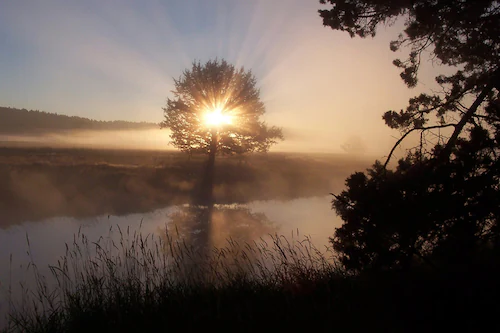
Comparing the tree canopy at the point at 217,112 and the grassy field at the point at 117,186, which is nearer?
the grassy field at the point at 117,186

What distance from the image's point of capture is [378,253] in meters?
4.58

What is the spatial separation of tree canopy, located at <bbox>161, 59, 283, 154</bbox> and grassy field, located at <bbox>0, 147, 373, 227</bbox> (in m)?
2.55

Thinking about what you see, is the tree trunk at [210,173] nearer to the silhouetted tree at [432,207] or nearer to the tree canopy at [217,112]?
the tree canopy at [217,112]

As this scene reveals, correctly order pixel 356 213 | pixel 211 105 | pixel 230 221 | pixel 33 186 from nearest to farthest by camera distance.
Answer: pixel 356 213
pixel 230 221
pixel 33 186
pixel 211 105

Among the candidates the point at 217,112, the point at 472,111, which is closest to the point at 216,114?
the point at 217,112

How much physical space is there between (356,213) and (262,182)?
20.6 metres

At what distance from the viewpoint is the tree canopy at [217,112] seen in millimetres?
22562

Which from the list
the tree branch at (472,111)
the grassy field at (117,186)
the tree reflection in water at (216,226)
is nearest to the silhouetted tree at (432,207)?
the tree branch at (472,111)

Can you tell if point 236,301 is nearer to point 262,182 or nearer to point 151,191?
point 151,191

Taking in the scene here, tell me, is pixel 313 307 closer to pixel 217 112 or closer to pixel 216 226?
pixel 216 226

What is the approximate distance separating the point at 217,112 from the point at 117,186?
864 centimetres

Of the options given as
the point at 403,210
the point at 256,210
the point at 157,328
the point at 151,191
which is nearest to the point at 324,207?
the point at 256,210

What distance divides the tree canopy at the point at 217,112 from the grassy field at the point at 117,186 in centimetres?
255

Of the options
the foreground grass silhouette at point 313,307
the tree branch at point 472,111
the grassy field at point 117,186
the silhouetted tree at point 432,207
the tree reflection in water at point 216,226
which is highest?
the tree branch at point 472,111
